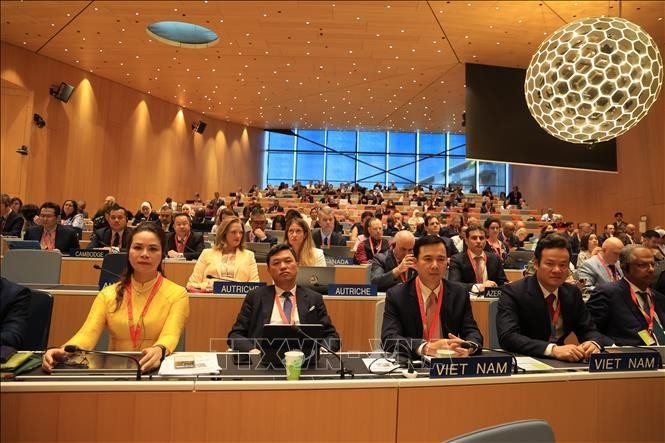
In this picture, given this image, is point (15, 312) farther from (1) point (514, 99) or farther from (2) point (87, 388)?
(1) point (514, 99)

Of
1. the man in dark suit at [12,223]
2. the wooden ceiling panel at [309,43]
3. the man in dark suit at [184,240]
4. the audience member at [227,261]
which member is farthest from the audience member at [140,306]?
the wooden ceiling panel at [309,43]

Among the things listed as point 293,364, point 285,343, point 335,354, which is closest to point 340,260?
point 335,354

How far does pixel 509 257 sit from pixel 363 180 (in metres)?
18.9

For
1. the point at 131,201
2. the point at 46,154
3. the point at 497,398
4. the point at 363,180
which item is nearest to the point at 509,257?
the point at 497,398

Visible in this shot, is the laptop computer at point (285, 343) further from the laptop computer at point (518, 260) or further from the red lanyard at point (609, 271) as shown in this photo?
the laptop computer at point (518, 260)

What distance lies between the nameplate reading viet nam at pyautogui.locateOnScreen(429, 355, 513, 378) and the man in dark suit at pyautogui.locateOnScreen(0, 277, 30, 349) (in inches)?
69.4

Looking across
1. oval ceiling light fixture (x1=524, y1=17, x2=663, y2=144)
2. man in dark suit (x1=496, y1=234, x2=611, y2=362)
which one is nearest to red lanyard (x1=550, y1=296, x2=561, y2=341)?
man in dark suit (x1=496, y1=234, x2=611, y2=362)

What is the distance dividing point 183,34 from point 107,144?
4.57 metres

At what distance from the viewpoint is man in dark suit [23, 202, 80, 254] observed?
5.51 metres

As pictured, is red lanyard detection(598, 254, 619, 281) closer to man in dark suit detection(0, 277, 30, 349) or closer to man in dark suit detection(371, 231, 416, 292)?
man in dark suit detection(371, 231, 416, 292)

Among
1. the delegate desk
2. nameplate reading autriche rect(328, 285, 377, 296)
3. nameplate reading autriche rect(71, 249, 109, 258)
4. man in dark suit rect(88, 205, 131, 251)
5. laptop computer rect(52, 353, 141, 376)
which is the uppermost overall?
man in dark suit rect(88, 205, 131, 251)

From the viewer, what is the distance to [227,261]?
160 inches

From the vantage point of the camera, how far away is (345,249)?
5992 millimetres

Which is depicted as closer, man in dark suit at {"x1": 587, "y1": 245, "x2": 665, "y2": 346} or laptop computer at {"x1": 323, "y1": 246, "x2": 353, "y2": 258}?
man in dark suit at {"x1": 587, "y1": 245, "x2": 665, "y2": 346}
